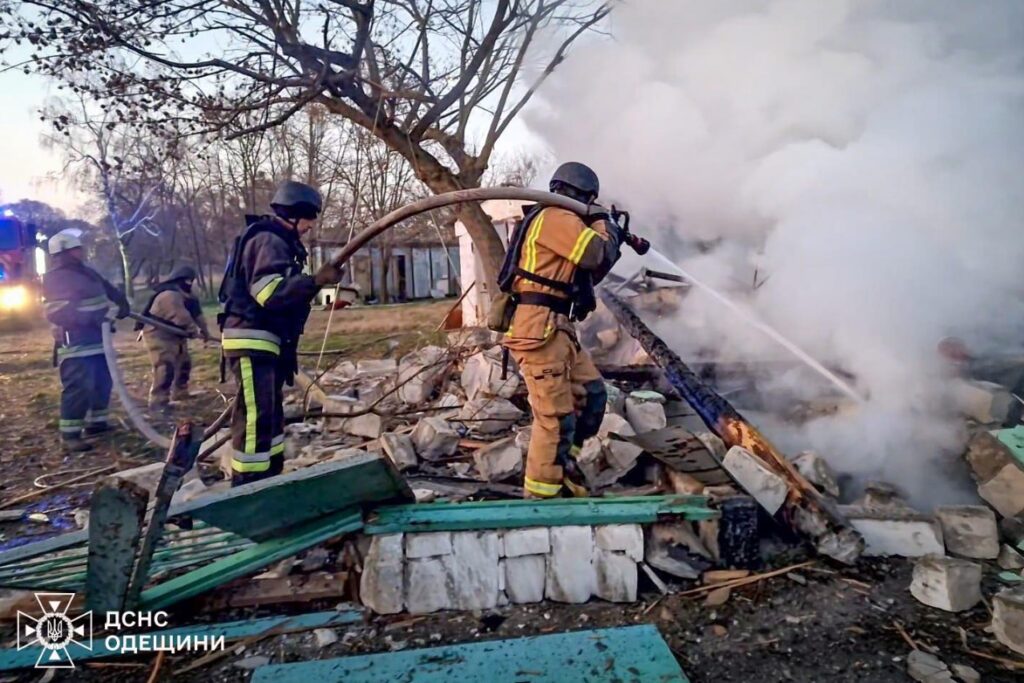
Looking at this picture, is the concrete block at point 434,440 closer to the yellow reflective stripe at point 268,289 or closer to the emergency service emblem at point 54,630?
the yellow reflective stripe at point 268,289

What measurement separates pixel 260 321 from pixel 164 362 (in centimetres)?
399

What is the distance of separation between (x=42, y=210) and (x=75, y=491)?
29.7 meters

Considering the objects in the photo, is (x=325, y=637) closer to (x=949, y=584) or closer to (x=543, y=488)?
(x=543, y=488)

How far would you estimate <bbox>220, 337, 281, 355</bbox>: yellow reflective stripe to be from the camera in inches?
129

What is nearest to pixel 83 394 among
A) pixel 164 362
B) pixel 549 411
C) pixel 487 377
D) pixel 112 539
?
pixel 164 362

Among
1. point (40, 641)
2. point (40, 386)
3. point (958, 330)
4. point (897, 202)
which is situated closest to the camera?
point (40, 641)

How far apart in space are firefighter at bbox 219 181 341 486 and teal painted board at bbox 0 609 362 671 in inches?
35.8

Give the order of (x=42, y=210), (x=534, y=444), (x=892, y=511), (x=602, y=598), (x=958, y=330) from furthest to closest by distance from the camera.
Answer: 1. (x=42, y=210)
2. (x=958, y=330)
3. (x=534, y=444)
4. (x=892, y=511)
5. (x=602, y=598)

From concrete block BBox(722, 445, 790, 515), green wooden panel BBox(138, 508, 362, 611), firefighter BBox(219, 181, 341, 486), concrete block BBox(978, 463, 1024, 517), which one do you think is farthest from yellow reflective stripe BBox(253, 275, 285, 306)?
concrete block BBox(978, 463, 1024, 517)

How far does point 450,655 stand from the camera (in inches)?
89.6

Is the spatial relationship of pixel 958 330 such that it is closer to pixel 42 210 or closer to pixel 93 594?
pixel 93 594

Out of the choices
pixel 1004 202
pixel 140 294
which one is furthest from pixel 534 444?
pixel 140 294

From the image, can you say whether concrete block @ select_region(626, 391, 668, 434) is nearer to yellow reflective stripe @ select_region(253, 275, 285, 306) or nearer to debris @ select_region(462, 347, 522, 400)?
debris @ select_region(462, 347, 522, 400)

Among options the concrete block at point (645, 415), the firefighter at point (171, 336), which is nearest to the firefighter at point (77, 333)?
the firefighter at point (171, 336)
